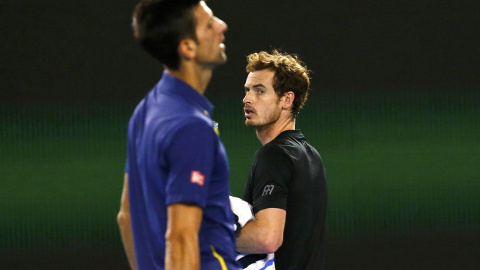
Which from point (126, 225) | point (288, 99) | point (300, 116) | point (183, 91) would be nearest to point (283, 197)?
point (288, 99)

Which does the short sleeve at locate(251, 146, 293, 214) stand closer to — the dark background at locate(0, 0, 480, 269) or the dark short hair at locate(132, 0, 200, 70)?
the dark short hair at locate(132, 0, 200, 70)

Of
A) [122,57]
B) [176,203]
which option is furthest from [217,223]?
[122,57]

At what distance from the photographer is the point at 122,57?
3.68m

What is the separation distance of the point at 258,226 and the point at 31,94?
219 centimetres

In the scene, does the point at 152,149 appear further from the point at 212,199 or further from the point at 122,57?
the point at 122,57

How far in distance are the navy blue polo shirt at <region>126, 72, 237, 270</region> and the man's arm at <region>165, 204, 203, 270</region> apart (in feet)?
0.07

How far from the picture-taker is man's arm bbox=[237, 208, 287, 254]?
1922 millimetres

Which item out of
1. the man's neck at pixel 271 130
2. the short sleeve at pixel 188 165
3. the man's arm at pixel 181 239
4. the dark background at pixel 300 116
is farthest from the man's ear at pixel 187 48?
the dark background at pixel 300 116

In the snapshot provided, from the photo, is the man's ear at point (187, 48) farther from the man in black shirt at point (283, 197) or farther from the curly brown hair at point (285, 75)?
the curly brown hair at point (285, 75)

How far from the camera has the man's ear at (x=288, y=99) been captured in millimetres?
2314

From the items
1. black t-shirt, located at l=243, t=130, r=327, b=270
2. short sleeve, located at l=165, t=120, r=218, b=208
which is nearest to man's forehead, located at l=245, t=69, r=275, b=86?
black t-shirt, located at l=243, t=130, r=327, b=270

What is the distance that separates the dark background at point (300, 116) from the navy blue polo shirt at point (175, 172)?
233 cm

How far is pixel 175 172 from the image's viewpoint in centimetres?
125

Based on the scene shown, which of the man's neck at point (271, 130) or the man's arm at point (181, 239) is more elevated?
the man's neck at point (271, 130)
